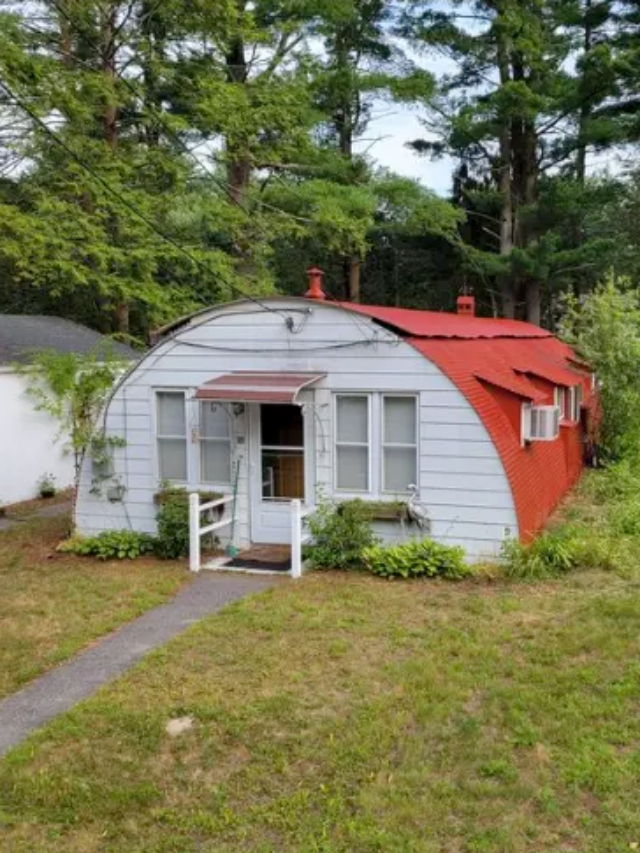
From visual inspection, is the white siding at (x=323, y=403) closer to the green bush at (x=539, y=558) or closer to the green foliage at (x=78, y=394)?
the green bush at (x=539, y=558)

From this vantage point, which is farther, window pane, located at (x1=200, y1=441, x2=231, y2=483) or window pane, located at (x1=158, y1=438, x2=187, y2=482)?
window pane, located at (x1=158, y1=438, x2=187, y2=482)

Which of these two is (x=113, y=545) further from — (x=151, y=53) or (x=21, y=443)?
(x=151, y=53)

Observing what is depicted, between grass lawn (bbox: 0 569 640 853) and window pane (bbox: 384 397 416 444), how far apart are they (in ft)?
8.72

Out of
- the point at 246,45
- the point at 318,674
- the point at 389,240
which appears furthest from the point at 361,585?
the point at 389,240

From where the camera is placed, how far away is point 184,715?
560 centimetres

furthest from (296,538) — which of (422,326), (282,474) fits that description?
(422,326)

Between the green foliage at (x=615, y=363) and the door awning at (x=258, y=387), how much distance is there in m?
7.70

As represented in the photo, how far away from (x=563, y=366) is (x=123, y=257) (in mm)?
9711

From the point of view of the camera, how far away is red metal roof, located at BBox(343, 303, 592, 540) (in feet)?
30.2

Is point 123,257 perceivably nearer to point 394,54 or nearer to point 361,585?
point 361,585

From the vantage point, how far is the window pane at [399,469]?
9461 millimetres

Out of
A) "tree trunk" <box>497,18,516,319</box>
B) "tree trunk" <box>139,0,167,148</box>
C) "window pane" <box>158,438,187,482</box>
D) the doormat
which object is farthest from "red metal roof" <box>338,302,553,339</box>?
"tree trunk" <box>497,18,516,319</box>

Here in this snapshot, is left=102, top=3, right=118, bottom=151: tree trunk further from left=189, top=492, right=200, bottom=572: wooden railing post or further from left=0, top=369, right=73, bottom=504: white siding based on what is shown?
left=189, top=492, right=200, bottom=572: wooden railing post

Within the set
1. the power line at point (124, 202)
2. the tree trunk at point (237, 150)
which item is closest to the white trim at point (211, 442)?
the power line at point (124, 202)
